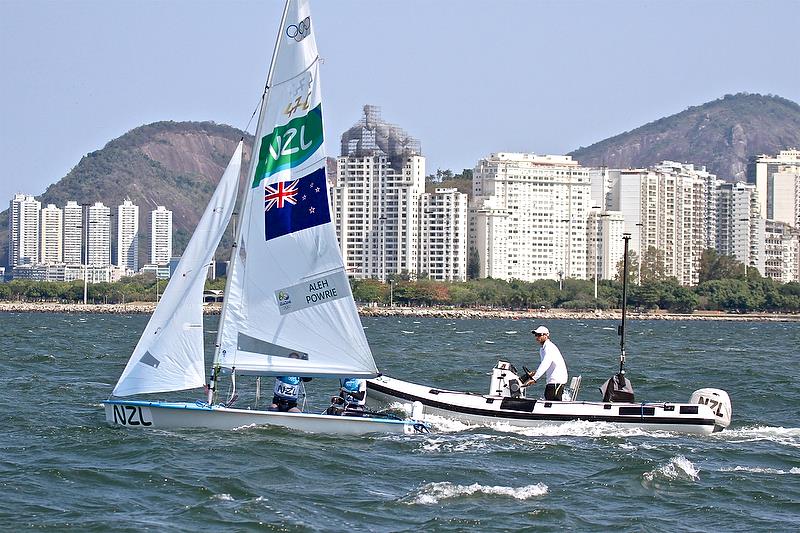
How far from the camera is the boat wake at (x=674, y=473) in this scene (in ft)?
70.6

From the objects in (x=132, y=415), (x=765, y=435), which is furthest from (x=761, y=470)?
(x=132, y=415)

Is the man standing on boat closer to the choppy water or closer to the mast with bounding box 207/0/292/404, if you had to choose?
the choppy water

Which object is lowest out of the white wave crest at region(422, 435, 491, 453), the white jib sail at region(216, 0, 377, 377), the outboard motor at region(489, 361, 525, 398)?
the white wave crest at region(422, 435, 491, 453)

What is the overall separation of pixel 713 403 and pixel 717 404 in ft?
0.28

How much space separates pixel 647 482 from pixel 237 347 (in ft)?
25.1

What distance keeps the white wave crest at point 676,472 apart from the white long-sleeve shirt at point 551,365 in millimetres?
3968

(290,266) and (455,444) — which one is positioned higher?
(290,266)

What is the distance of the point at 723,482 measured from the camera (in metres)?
21.5

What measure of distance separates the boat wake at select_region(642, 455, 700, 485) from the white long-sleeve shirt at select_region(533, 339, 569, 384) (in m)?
3.99

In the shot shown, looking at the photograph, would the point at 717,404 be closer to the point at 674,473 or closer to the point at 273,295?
the point at 674,473

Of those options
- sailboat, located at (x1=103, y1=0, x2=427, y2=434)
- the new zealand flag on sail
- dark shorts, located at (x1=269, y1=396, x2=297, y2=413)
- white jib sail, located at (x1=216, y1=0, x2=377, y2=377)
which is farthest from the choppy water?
the new zealand flag on sail

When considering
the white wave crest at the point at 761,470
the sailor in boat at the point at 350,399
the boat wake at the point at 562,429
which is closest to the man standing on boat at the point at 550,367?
the boat wake at the point at 562,429

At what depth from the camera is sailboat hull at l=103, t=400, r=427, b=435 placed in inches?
938

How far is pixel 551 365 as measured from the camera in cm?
2661
